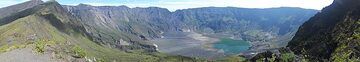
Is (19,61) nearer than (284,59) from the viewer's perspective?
Yes

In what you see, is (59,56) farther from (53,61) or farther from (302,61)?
(302,61)

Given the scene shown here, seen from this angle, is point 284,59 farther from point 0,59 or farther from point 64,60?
point 0,59

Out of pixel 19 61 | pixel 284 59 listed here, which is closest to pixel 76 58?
pixel 19 61

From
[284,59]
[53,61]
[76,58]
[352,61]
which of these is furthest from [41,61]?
[352,61]

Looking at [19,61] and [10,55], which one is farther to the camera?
[10,55]

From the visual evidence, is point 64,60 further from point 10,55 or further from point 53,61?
point 10,55

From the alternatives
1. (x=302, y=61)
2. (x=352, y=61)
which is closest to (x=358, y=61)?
(x=352, y=61)

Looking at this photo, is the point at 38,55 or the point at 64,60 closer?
the point at 64,60
